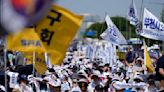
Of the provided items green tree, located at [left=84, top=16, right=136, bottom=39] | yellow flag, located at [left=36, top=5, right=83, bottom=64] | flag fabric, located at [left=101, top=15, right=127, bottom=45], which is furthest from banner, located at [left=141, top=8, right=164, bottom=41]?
green tree, located at [left=84, top=16, right=136, bottom=39]

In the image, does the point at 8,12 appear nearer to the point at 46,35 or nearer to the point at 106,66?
the point at 46,35

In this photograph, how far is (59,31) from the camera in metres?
5.12

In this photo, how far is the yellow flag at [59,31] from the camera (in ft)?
16.2

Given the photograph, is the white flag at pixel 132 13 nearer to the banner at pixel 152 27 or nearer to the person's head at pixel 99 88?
the banner at pixel 152 27

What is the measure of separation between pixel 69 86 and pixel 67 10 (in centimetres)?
619

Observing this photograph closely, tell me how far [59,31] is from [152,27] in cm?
1028

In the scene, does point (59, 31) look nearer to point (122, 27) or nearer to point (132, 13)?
point (132, 13)

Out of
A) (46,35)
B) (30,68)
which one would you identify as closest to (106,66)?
(30,68)

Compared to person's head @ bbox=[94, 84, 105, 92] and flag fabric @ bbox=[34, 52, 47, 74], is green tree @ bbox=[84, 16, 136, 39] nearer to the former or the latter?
person's head @ bbox=[94, 84, 105, 92]

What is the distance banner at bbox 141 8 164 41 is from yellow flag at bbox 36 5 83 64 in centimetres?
949

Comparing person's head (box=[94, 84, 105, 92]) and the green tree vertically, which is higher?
the green tree

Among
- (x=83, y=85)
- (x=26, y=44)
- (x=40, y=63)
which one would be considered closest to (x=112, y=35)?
(x=83, y=85)

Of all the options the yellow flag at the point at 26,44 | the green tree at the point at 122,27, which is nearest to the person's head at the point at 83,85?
the yellow flag at the point at 26,44

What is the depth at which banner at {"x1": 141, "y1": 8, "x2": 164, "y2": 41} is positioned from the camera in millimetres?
14812
